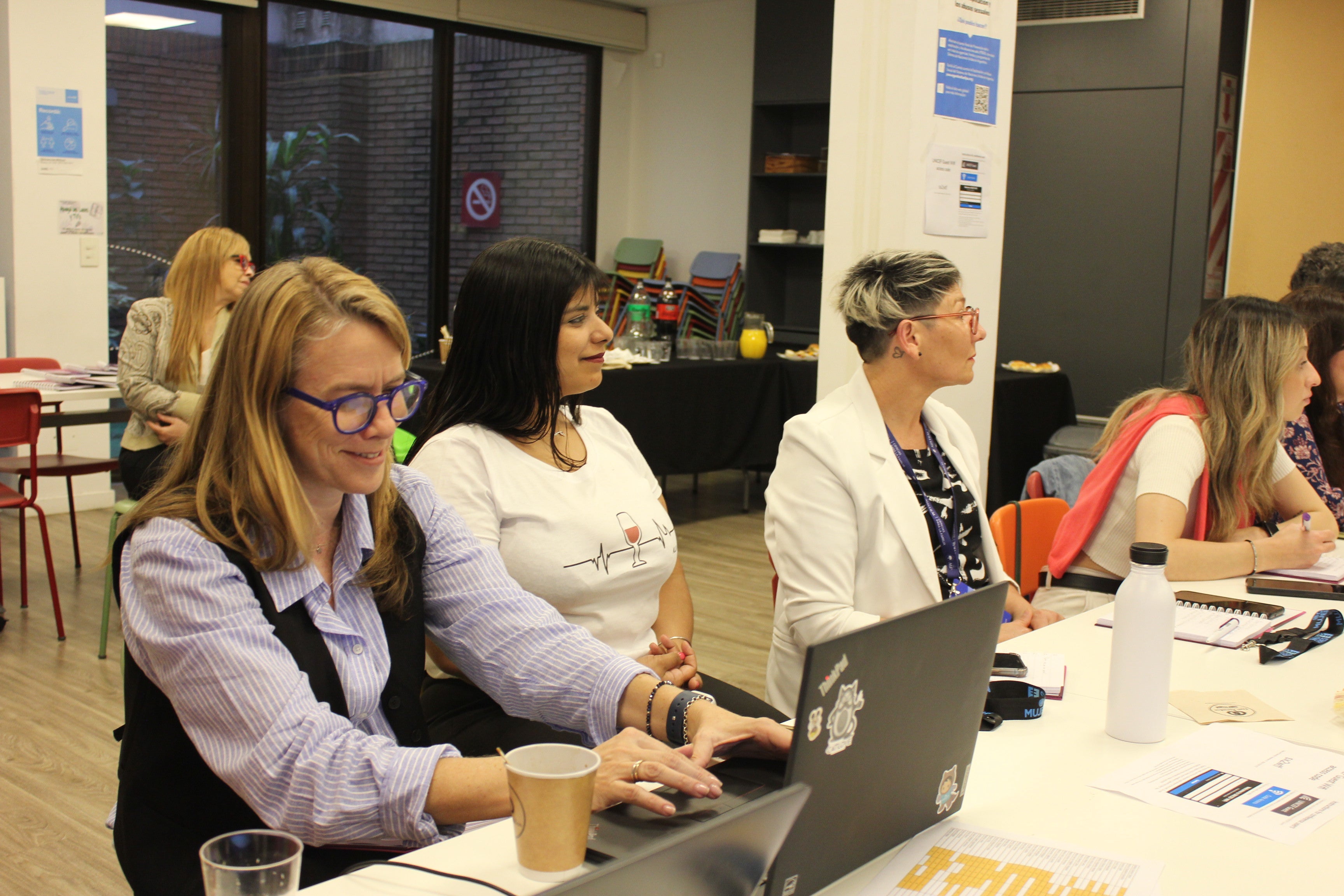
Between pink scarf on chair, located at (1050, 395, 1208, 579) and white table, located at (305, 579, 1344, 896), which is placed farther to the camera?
pink scarf on chair, located at (1050, 395, 1208, 579)

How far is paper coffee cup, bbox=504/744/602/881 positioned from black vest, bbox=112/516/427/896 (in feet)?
1.40

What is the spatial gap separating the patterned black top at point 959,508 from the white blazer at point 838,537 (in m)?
0.10

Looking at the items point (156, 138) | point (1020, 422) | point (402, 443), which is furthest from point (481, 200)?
point (402, 443)

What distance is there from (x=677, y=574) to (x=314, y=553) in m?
1.06

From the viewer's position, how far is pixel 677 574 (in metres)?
2.44

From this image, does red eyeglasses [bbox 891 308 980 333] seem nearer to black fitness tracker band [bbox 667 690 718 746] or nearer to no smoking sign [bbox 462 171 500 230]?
black fitness tracker band [bbox 667 690 718 746]

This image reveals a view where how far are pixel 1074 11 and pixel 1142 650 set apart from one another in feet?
17.0

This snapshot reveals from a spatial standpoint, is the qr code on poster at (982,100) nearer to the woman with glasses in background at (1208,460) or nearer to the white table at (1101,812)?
the woman with glasses in background at (1208,460)

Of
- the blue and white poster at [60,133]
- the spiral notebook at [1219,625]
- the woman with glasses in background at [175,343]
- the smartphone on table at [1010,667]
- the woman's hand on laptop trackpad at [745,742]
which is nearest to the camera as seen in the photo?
the woman's hand on laptop trackpad at [745,742]

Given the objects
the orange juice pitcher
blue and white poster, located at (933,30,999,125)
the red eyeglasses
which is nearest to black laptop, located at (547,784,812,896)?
the red eyeglasses

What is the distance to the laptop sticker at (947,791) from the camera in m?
1.27

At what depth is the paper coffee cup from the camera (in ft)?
3.39

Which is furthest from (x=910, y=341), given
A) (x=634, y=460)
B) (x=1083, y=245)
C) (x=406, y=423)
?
(x=1083, y=245)

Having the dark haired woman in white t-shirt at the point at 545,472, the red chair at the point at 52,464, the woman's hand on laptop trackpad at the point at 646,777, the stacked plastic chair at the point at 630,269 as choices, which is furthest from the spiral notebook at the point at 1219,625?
the stacked plastic chair at the point at 630,269
